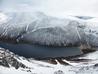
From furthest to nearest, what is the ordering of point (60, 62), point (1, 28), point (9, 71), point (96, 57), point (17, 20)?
point (17, 20)
point (1, 28)
point (96, 57)
point (60, 62)
point (9, 71)

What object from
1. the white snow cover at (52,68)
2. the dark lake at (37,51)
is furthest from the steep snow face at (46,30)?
the white snow cover at (52,68)

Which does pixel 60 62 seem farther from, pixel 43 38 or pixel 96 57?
pixel 43 38

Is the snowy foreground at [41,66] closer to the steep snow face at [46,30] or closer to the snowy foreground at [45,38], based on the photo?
the snowy foreground at [45,38]

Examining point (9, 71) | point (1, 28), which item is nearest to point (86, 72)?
point (9, 71)

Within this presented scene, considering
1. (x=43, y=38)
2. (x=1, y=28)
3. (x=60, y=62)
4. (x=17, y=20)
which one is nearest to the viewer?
(x=60, y=62)

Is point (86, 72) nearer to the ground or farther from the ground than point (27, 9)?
nearer to the ground

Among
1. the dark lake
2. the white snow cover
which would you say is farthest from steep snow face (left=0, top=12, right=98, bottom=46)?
the white snow cover

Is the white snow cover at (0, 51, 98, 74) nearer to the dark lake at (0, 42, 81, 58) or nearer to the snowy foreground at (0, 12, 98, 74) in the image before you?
the snowy foreground at (0, 12, 98, 74)
